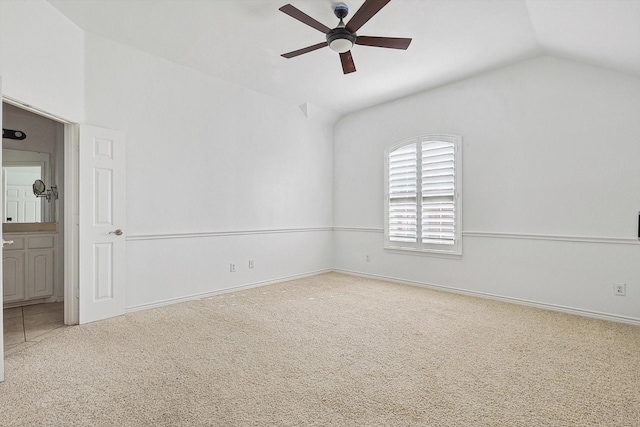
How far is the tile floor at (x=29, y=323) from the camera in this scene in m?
3.02

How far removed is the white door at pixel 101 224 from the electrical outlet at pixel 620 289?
5356 millimetres

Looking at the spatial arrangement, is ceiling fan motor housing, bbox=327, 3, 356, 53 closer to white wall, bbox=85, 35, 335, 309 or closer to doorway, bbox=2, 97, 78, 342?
white wall, bbox=85, 35, 335, 309

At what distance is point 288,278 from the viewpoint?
5.68 meters

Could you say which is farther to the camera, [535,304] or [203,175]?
[203,175]

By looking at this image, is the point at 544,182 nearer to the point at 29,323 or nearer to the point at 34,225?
the point at 29,323

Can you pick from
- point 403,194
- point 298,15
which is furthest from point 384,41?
point 403,194

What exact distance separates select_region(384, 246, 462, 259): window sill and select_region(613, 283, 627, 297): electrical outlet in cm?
166

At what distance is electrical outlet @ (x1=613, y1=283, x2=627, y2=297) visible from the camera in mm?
3482

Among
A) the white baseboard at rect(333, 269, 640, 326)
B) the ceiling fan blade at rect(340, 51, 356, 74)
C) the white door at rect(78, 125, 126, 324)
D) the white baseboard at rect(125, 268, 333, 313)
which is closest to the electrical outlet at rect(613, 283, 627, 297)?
the white baseboard at rect(333, 269, 640, 326)

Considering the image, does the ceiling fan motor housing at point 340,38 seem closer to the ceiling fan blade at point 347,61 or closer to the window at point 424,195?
the ceiling fan blade at point 347,61

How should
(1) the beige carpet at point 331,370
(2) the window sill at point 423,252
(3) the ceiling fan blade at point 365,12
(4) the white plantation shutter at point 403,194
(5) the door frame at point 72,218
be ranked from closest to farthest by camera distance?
(1) the beige carpet at point 331,370
(3) the ceiling fan blade at point 365,12
(5) the door frame at point 72,218
(2) the window sill at point 423,252
(4) the white plantation shutter at point 403,194

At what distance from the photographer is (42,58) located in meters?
2.99

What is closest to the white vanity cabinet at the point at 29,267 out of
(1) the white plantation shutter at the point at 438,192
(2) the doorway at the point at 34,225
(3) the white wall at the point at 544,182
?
(2) the doorway at the point at 34,225

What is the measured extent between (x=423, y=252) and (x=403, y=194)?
0.97 meters
